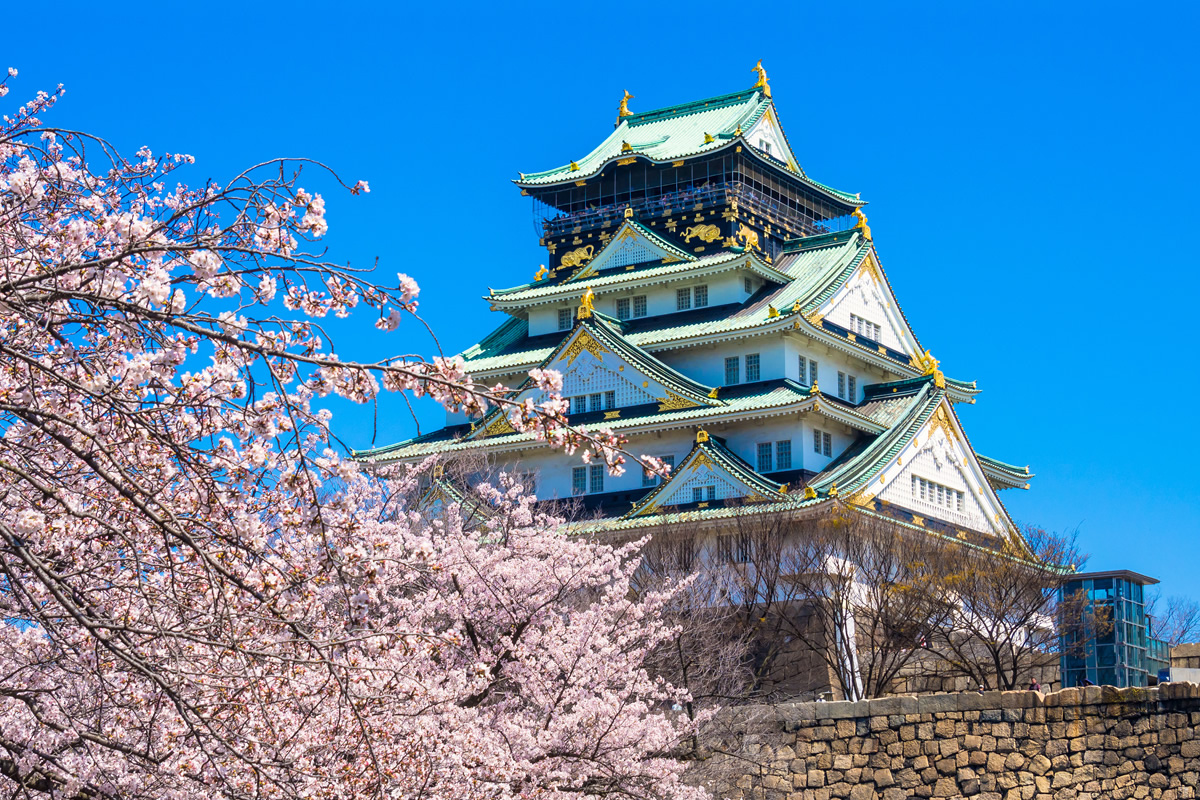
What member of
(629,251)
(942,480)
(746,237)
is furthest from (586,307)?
(942,480)

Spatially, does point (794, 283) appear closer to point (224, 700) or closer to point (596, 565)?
point (596, 565)

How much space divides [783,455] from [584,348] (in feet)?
23.5

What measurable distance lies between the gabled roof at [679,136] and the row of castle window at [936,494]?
13.3m

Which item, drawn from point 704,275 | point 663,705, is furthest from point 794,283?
point 663,705

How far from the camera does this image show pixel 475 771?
642 inches

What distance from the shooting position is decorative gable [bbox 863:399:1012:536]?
145 ft

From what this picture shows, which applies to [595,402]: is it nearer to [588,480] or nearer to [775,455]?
[588,480]

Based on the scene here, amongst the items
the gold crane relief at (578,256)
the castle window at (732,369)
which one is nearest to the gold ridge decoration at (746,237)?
the castle window at (732,369)

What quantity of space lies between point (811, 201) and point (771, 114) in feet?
11.6

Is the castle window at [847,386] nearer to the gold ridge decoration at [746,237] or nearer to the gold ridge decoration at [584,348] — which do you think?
the gold ridge decoration at [746,237]

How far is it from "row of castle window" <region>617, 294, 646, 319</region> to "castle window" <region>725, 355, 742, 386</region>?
4.36 m

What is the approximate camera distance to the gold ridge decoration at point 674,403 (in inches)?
1794

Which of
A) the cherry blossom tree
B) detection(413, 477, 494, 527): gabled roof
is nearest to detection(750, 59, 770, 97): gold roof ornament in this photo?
detection(413, 477, 494, 527): gabled roof

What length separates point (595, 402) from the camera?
47.2m
